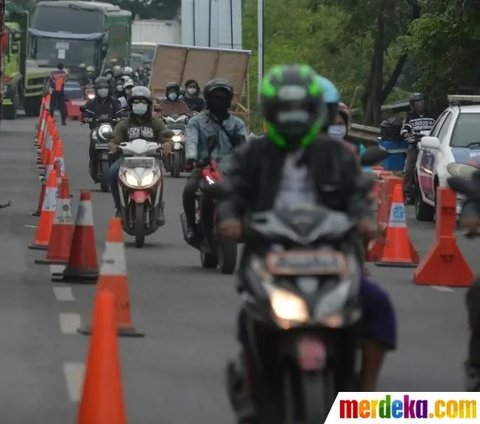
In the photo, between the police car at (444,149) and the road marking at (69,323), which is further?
the police car at (444,149)

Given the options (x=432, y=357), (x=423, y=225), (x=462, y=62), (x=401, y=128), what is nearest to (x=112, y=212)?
(x=423, y=225)

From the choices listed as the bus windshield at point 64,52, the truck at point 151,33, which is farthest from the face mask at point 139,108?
the truck at point 151,33

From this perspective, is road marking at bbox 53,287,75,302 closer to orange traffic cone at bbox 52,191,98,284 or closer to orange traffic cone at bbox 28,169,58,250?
orange traffic cone at bbox 52,191,98,284

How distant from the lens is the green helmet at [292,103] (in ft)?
24.6

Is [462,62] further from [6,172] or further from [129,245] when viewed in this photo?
[129,245]

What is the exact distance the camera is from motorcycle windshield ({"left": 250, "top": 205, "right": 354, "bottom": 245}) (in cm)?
721

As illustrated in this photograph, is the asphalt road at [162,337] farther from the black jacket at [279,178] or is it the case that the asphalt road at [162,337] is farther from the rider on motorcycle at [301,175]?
the black jacket at [279,178]

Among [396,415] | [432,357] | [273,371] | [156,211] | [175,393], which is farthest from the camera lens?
[156,211]

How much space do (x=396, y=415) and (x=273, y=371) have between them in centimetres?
150

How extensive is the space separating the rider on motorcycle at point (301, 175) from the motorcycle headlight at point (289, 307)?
1.56 ft

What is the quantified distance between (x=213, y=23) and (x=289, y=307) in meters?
49.6

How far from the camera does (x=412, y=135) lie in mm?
27875

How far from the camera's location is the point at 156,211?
771 inches

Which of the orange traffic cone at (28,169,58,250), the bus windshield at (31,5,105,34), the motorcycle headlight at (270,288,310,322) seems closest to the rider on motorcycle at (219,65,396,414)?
the motorcycle headlight at (270,288,310,322)
